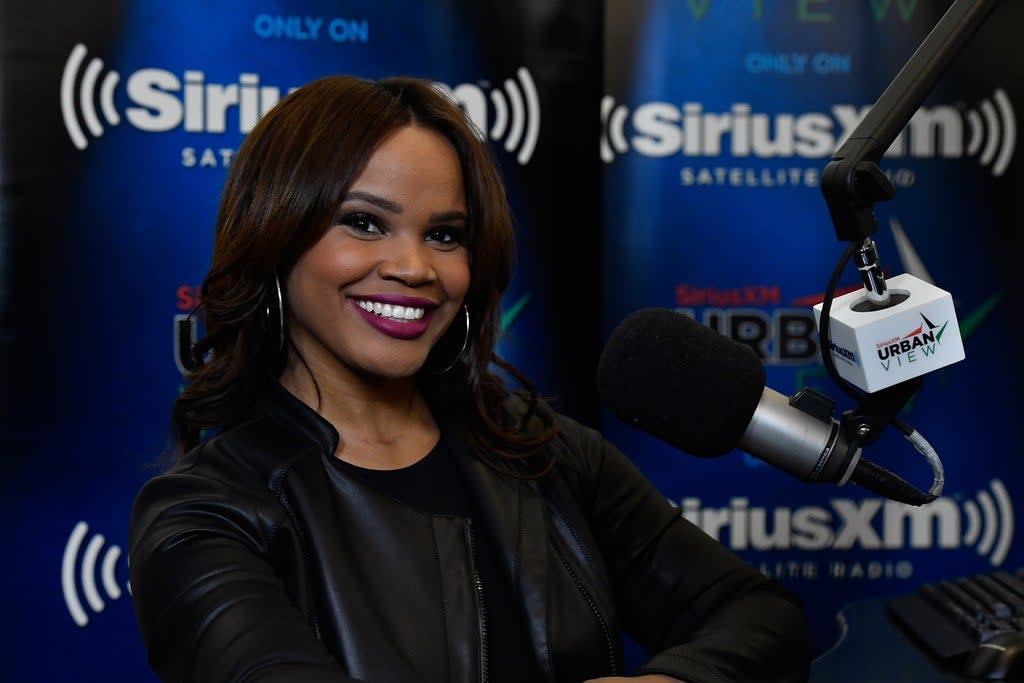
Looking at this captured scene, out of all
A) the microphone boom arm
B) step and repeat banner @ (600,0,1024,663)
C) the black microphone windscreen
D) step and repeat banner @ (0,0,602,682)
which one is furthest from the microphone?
step and repeat banner @ (600,0,1024,663)

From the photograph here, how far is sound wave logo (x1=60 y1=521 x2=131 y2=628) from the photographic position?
8.75 ft

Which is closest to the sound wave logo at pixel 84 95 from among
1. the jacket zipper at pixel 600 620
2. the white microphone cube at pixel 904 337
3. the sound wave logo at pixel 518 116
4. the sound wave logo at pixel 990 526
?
the sound wave logo at pixel 518 116

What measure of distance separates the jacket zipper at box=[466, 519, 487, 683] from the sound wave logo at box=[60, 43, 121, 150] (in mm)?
1630

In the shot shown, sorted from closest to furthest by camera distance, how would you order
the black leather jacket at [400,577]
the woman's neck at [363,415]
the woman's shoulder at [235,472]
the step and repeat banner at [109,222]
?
the black leather jacket at [400,577] < the woman's shoulder at [235,472] < the woman's neck at [363,415] < the step and repeat banner at [109,222]

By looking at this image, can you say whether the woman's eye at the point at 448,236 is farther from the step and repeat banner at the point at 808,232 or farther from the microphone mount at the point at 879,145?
the step and repeat banner at the point at 808,232

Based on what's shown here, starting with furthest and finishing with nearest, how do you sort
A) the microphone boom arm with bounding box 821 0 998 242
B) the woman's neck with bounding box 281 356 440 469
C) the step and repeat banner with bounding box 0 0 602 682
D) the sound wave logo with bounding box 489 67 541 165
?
the sound wave logo with bounding box 489 67 541 165
the step and repeat banner with bounding box 0 0 602 682
the woman's neck with bounding box 281 356 440 469
the microphone boom arm with bounding box 821 0 998 242

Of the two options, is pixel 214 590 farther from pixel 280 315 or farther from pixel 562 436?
pixel 562 436

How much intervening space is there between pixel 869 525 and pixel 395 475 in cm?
181

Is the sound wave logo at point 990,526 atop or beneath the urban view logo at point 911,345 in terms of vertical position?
beneath

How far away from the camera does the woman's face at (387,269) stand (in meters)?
1.45

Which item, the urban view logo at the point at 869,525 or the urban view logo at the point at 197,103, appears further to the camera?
the urban view logo at the point at 869,525

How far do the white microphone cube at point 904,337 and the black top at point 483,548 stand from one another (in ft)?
2.13

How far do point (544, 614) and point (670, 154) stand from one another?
5.60 feet

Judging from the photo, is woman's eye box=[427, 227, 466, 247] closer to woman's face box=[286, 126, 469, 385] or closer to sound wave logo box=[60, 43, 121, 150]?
woman's face box=[286, 126, 469, 385]
